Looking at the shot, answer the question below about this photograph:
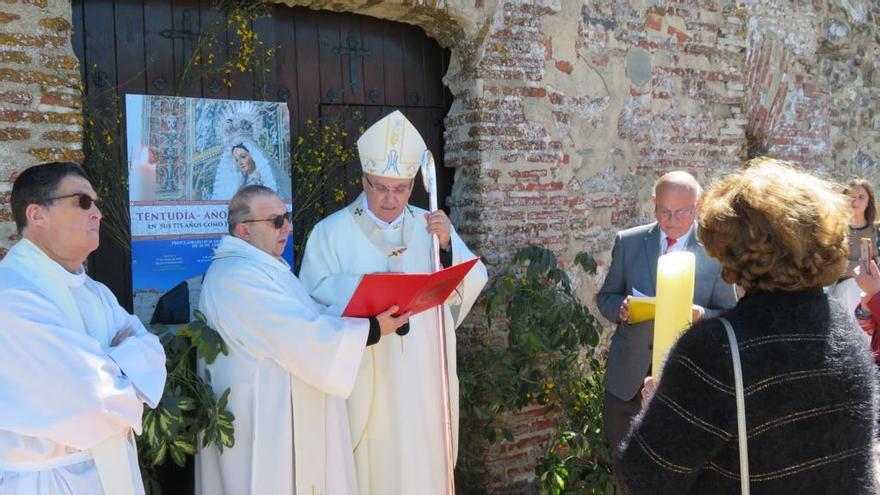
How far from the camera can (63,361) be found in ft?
7.38

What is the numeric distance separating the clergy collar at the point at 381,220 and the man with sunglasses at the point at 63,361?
1282 mm

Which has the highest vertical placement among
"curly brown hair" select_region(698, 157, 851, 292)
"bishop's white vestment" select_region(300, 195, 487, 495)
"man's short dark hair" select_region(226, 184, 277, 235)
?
"man's short dark hair" select_region(226, 184, 277, 235)

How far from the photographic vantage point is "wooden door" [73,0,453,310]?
12.0 ft

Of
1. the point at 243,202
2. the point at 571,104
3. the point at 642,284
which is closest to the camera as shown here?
the point at 243,202

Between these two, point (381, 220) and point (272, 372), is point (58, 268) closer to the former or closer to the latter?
point (272, 372)

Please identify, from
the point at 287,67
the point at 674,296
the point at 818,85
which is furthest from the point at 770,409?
the point at 818,85

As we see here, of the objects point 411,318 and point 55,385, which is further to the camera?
point 411,318

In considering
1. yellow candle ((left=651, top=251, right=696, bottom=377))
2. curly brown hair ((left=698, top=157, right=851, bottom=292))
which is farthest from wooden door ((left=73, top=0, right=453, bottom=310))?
curly brown hair ((left=698, top=157, right=851, bottom=292))

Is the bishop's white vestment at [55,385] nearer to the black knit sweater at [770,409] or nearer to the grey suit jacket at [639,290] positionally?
the black knit sweater at [770,409]

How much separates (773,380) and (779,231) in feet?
1.03

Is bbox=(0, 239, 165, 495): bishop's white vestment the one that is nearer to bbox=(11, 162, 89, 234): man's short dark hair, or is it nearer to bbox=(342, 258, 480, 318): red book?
bbox=(11, 162, 89, 234): man's short dark hair

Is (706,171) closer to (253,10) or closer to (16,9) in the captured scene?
(253,10)

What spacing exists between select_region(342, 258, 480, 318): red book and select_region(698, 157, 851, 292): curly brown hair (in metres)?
1.27

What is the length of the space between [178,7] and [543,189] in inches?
86.4
